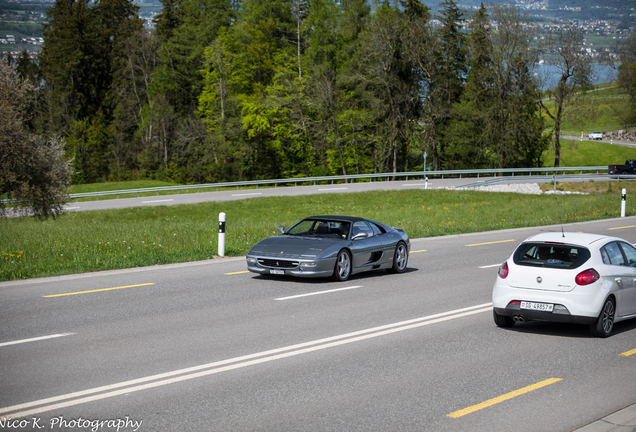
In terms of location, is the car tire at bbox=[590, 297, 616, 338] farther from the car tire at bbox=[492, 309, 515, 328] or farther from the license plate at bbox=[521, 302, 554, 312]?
the car tire at bbox=[492, 309, 515, 328]

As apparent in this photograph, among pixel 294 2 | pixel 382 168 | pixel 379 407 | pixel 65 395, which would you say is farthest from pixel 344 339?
pixel 294 2

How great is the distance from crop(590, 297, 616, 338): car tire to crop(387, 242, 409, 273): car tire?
229 inches

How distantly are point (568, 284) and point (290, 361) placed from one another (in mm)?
4023

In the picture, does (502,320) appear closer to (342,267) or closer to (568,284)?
(568,284)

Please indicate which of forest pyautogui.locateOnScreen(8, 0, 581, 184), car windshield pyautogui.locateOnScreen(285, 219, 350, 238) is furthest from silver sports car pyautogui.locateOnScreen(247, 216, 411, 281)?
forest pyautogui.locateOnScreen(8, 0, 581, 184)

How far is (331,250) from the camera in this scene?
41.6ft

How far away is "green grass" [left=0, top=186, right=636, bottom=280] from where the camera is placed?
584 inches

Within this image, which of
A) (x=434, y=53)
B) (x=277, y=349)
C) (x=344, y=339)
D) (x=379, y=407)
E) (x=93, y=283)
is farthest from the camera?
(x=434, y=53)

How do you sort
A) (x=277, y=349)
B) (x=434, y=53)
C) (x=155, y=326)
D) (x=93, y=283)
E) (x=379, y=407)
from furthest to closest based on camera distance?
(x=434, y=53)
(x=93, y=283)
(x=155, y=326)
(x=277, y=349)
(x=379, y=407)

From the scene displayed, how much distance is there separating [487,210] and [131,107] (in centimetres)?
6289

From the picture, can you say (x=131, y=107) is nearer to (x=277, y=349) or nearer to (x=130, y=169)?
(x=130, y=169)

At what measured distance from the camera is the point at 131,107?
83.5m

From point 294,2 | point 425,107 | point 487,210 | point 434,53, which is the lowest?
point 487,210

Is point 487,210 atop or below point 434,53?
below
